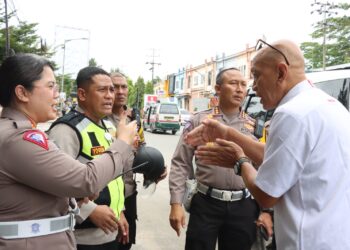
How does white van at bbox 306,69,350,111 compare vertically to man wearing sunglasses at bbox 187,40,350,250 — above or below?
above

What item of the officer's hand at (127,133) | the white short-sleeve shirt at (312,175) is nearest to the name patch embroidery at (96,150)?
the officer's hand at (127,133)

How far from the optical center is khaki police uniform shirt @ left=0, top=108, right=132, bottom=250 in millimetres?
1582

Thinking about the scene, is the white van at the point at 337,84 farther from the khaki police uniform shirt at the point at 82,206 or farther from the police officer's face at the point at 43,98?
the police officer's face at the point at 43,98

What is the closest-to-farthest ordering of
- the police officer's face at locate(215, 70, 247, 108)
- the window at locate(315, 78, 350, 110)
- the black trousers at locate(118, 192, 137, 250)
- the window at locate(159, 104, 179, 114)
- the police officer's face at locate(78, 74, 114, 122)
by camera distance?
the police officer's face at locate(78, 74, 114, 122)
the police officer's face at locate(215, 70, 247, 108)
the black trousers at locate(118, 192, 137, 250)
the window at locate(315, 78, 350, 110)
the window at locate(159, 104, 179, 114)

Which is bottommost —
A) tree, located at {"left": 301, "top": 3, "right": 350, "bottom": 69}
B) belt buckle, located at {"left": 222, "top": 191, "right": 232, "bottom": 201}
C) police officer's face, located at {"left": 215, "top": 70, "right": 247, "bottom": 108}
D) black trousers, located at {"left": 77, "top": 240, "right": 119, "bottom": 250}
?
black trousers, located at {"left": 77, "top": 240, "right": 119, "bottom": 250}

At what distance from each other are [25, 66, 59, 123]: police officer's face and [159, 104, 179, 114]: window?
20.9 meters

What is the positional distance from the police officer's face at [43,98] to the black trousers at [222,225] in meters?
1.55

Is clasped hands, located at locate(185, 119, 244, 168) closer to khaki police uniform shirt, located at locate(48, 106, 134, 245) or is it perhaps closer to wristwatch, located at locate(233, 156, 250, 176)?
wristwatch, located at locate(233, 156, 250, 176)

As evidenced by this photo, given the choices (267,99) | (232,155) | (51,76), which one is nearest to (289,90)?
(267,99)

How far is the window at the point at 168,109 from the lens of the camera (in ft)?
74.8

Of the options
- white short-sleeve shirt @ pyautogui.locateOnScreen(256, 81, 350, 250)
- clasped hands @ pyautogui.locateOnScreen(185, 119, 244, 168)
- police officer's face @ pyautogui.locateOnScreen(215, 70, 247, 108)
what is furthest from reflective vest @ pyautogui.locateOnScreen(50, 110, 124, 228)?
white short-sleeve shirt @ pyautogui.locateOnScreen(256, 81, 350, 250)

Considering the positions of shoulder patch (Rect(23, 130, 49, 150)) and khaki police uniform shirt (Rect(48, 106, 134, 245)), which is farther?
khaki police uniform shirt (Rect(48, 106, 134, 245))

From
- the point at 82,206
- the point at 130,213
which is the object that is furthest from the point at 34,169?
the point at 130,213

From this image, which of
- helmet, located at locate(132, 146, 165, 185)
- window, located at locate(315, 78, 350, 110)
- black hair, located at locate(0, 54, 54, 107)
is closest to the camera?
black hair, located at locate(0, 54, 54, 107)
